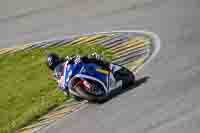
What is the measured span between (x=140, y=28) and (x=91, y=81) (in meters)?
8.07

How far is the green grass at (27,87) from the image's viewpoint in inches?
1041

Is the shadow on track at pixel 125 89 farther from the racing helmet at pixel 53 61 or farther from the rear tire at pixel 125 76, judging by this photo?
the racing helmet at pixel 53 61

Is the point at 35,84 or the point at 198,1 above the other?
the point at 198,1

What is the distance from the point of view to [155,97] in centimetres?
2478

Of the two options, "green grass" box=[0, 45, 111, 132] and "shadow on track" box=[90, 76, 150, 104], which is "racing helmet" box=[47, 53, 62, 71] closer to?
"green grass" box=[0, 45, 111, 132]

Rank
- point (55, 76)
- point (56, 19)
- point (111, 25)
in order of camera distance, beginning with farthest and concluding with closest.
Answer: point (56, 19) < point (111, 25) < point (55, 76)

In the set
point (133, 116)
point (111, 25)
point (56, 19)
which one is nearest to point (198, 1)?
point (111, 25)

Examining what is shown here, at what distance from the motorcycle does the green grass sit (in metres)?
1.53

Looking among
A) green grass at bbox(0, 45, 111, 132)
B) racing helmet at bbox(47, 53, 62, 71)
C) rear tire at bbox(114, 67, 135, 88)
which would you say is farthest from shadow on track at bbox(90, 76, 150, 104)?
racing helmet at bbox(47, 53, 62, 71)

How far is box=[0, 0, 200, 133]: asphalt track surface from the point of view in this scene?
2359cm

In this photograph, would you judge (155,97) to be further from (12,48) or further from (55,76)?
(12,48)

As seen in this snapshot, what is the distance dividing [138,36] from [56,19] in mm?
6342

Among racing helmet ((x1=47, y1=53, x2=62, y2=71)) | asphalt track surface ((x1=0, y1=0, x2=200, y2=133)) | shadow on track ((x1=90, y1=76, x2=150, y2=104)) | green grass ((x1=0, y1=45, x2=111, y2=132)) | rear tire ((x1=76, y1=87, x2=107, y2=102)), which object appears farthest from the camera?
racing helmet ((x1=47, y1=53, x2=62, y2=71))

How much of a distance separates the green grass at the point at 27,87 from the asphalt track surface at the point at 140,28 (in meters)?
1.61
